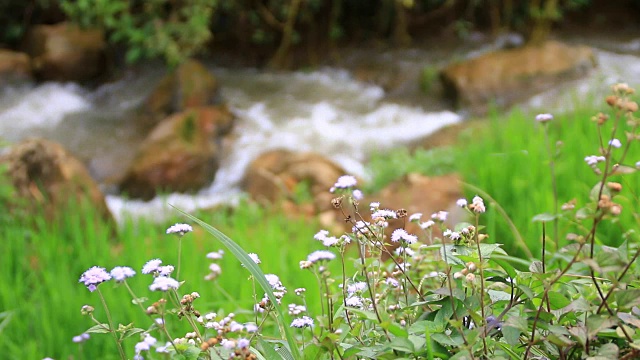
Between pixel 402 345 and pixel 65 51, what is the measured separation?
6982 mm

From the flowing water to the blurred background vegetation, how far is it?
21.0 inches

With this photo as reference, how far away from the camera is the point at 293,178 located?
3992 mm

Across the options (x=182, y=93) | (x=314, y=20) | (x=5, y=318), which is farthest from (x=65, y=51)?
(x=5, y=318)

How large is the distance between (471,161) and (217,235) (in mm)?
2229

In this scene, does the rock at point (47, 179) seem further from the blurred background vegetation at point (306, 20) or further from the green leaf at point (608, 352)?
the blurred background vegetation at point (306, 20)

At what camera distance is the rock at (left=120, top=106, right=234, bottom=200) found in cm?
472

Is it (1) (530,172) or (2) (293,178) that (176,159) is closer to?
Answer: (2) (293,178)

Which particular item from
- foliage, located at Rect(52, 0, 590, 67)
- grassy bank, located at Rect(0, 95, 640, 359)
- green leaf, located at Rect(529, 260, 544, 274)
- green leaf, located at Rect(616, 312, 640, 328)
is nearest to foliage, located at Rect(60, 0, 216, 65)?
foliage, located at Rect(52, 0, 590, 67)

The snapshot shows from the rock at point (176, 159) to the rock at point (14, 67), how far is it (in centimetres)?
245

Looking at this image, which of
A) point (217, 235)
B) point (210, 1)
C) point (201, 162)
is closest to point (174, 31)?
point (210, 1)

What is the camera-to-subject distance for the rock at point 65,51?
687 cm

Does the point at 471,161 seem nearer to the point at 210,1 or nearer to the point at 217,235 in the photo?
the point at 217,235

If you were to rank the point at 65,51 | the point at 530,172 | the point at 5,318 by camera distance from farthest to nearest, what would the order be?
the point at 65,51
the point at 530,172
the point at 5,318

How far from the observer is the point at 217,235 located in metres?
0.83
